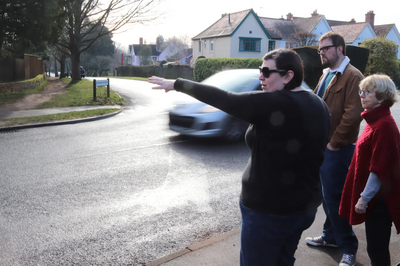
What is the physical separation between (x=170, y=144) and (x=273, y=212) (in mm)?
6664

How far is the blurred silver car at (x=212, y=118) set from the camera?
8.15 metres

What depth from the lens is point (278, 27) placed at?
50312 mm

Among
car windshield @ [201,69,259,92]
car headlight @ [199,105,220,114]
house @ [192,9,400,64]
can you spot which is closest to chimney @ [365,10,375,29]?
house @ [192,9,400,64]


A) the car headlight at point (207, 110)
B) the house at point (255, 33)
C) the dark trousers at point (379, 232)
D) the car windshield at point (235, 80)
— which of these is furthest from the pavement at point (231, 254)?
the house at point (255, 33)

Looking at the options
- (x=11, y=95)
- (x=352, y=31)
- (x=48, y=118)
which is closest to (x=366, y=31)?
(x=352, y=31)

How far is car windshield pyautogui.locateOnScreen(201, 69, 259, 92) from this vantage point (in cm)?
848

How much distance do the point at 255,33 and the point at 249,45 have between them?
5.41 feet

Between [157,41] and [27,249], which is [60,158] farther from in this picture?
[157,41]

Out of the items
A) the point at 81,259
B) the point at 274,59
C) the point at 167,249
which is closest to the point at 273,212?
the point at 274,59

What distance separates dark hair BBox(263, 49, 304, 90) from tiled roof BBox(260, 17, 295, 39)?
4781 centimetres

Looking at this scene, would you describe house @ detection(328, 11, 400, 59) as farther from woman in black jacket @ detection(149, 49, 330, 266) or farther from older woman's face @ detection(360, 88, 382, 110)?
woman in black jacket @ detection(149, 49, 330, 266)

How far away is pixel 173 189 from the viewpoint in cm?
570

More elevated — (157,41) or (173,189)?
(157,41)

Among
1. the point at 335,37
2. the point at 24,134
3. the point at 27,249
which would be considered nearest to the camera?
the point at 335,37
